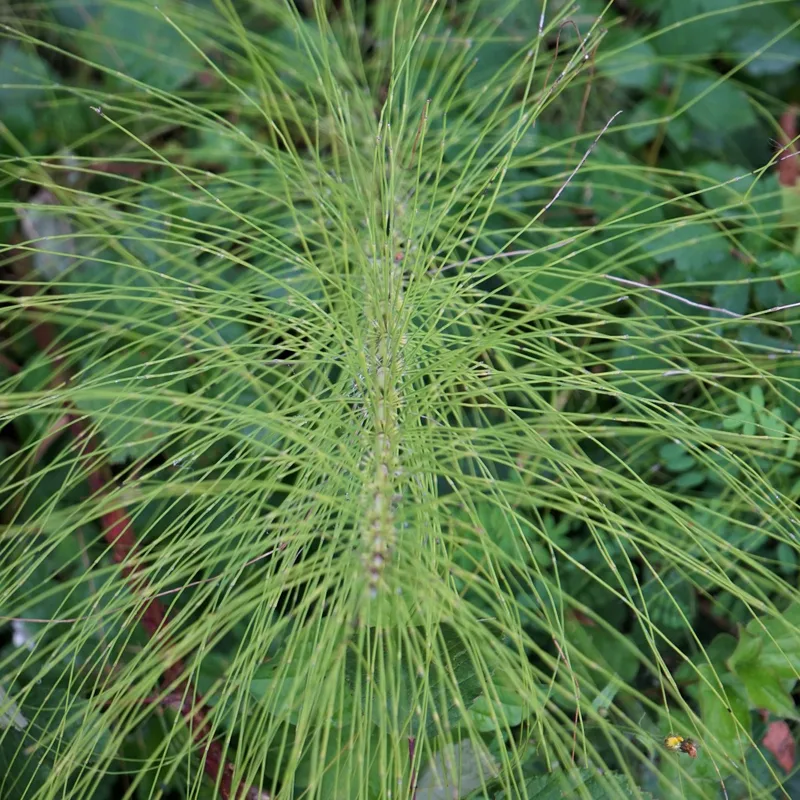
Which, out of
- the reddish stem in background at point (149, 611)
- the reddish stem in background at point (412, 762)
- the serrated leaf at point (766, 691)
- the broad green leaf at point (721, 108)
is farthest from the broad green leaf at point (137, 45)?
the serrated leaf at point (766, 691)

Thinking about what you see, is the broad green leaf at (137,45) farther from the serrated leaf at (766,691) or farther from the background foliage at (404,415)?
the serrated leaf at (766,691)

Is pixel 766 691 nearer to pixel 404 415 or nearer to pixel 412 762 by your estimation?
pixel 412 762

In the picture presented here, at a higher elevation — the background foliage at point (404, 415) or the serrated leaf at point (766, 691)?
the background foliage at point (404, 415)

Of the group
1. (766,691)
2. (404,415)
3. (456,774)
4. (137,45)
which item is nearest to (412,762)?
(456,774)

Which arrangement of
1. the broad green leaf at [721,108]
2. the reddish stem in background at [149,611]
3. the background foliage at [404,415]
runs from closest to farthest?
the background foliage at [404,415], the reddish stem in background at [149,611], the broad green leaf at [721,108]

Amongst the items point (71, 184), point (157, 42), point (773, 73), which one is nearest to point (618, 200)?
point (773, 73)

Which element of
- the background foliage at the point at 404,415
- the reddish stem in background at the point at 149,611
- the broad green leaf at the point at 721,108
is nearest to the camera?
the background foliage at the point at 404,415

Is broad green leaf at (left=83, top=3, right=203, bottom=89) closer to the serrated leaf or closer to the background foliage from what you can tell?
the background foliage

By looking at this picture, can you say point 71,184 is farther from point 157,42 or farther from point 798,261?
point 798,261
